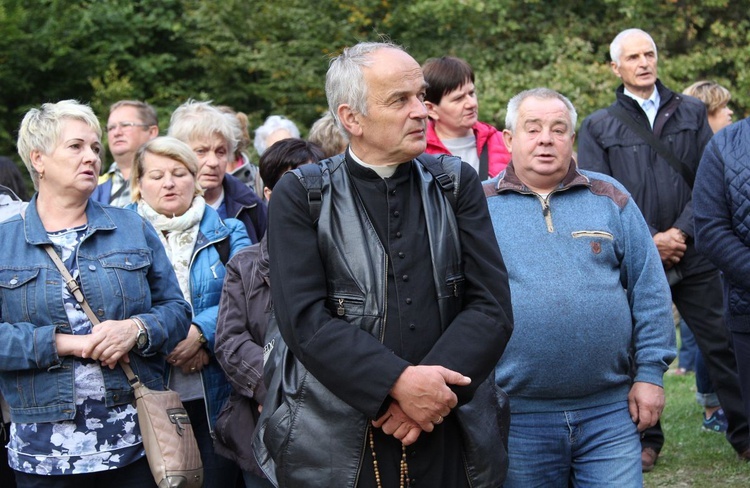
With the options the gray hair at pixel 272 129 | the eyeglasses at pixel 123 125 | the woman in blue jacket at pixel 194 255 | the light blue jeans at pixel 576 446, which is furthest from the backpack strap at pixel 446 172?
the gray hair at pixel 272 129

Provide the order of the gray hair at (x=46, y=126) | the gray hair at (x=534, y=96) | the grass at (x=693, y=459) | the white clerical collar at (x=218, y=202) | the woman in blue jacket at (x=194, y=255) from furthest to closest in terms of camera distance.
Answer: the grass at (x=693, y=459) < the white clerical collar at (x=218, y=202) < the woman in blue jacket at (x=194, y=255) < the gray hair at (x=534, y=96) < the gray hair at (x=46, y=126)

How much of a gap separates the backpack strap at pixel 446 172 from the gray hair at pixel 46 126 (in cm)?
171

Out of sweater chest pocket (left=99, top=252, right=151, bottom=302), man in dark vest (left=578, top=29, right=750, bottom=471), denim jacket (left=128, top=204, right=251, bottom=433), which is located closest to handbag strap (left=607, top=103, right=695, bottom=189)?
man in dark vest (left=578, top=29, right=750, bottom=471)

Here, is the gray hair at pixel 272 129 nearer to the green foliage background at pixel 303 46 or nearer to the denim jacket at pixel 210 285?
the denim jacket at pixel 210 285

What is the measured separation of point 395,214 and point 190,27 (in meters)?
14.9

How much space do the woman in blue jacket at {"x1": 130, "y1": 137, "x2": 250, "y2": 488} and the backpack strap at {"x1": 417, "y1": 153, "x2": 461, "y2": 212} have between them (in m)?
1.82

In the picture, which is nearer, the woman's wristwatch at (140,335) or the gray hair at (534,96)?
the woman's wristwatch at (140,335)

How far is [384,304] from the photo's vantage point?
10.5 ft

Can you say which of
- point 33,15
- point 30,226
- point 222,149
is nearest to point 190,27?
point 33,15

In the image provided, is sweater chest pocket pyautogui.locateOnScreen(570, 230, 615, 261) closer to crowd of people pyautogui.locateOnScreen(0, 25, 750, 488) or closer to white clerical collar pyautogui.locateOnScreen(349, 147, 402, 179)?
crowd of people pyautogui.locateOnScreen(0, 25, 750, 488)

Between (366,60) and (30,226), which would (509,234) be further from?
(30,226)

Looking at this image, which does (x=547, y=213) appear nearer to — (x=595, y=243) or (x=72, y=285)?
(x=595, y=243)

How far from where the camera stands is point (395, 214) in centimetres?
328

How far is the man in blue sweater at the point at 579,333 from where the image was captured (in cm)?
407
